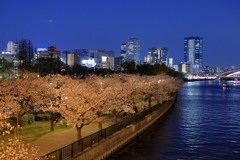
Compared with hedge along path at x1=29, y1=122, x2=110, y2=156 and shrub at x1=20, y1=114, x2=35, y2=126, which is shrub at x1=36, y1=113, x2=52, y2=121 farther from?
hedge along path at x1=29, y1=122, x2=110, y2=156

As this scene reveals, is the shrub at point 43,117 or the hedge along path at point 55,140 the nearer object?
the hedge along path at point 55,140

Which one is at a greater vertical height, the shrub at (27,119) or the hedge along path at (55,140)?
the shrub at (27,119)

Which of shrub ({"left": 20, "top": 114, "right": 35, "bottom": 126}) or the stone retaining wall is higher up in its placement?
shrub ({"left": 20, "top": 114, "right": 35, "bottom": 126})

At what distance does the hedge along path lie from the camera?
990 inches

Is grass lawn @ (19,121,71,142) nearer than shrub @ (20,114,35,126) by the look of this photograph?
Yes

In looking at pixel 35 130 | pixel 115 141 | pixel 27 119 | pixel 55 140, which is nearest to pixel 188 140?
pixel 115 141

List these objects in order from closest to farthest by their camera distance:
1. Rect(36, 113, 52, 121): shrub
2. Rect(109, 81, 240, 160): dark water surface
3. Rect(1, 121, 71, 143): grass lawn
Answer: Rect(1, 121, 71, 143): grass lawn, Rect(109, 81, 240, 160): dark water surface, Rect(36, 113, 52, 121): shrub

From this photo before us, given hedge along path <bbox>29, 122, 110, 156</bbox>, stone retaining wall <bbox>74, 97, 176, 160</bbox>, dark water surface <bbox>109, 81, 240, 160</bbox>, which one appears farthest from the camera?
dark water surface <bbox>109, 81, 240, 160</bbox>

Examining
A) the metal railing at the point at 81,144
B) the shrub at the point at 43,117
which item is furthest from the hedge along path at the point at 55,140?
the shrub at the point at 43,117

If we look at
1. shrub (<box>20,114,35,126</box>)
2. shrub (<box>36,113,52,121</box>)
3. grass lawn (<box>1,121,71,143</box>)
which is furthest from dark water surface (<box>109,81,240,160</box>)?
Result: shrub (<box>20,114,35,126</box>)

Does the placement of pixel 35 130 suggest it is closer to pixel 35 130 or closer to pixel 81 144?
pixel 35 130

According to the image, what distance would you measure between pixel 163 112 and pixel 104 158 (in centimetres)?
3036

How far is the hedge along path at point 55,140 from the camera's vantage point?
2515cm

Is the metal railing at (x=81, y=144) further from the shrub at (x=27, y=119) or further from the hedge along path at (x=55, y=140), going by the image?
the shrub at (x=27, y=119)
